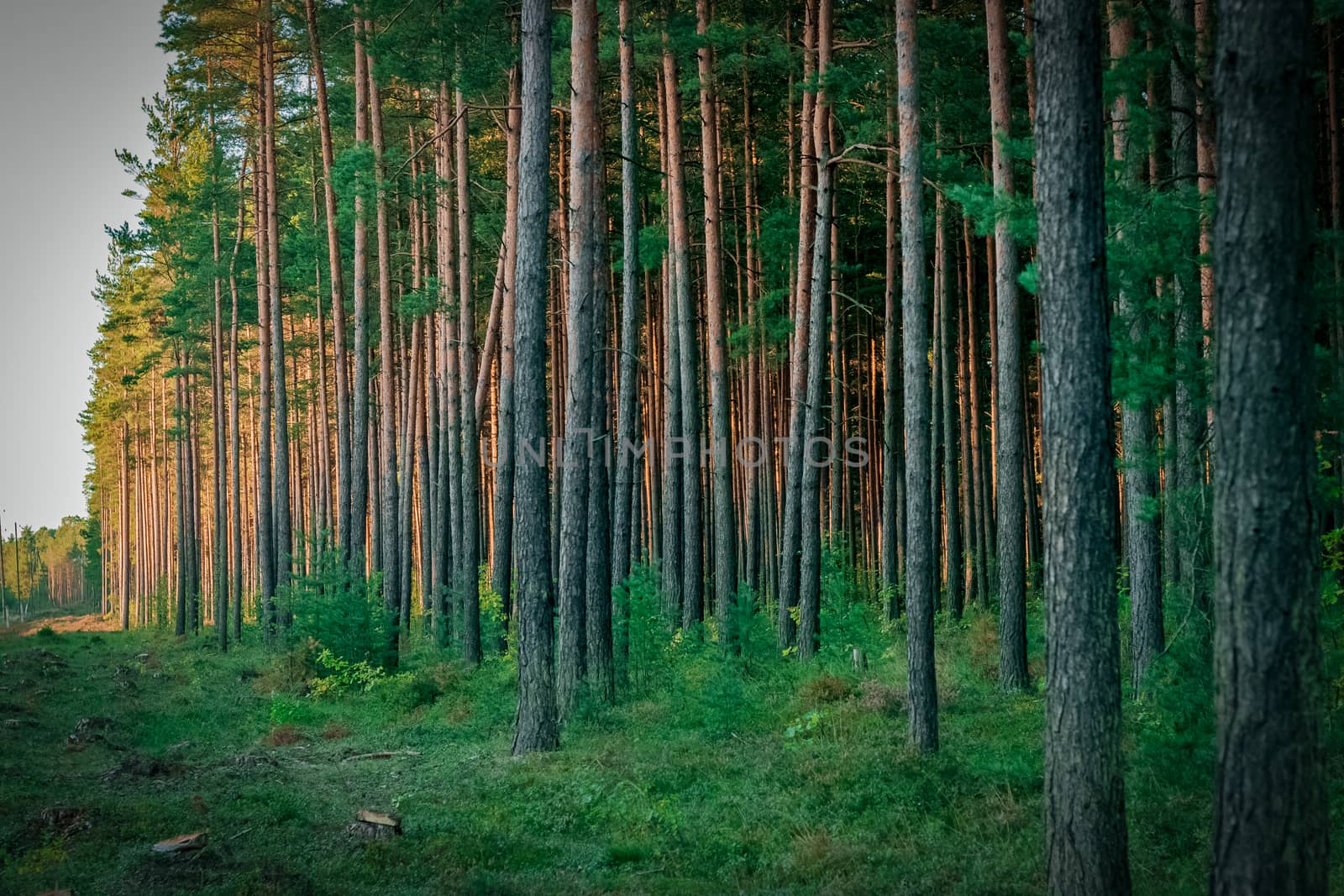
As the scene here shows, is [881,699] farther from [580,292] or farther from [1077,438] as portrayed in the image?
[1077,438]

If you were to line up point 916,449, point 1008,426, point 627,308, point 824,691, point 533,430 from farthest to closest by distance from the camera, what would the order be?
point 627,308 < point 1008,426 < point 824,691 < point 533,430 < point 916,449

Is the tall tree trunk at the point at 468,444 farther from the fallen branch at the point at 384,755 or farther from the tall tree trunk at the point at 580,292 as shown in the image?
the tall tree trunk at the point at 580,292

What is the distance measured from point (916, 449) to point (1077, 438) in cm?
421

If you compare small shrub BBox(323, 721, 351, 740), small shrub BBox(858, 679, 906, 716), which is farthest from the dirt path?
small shrub BBox(858, 679, 906, 716)

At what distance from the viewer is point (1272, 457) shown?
4.44 metres

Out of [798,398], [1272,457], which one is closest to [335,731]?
[798,398]

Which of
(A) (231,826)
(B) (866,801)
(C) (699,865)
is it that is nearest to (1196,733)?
(B) (866,801)

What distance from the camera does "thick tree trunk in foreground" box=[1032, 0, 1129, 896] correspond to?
5629 millimetres

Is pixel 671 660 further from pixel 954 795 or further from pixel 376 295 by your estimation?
pixel 376 295

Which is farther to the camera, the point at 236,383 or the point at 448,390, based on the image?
the point at 236,383

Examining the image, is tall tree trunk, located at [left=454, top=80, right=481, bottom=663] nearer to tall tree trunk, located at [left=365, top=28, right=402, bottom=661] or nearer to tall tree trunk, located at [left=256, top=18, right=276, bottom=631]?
tall tree trunk, located at [left=365, top=28, right=402, bottom=661]

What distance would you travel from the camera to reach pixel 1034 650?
15.6m

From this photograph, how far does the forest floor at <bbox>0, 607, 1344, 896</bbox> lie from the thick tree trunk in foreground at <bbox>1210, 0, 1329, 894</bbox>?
5.02 ft

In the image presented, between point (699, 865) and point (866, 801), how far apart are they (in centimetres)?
178
